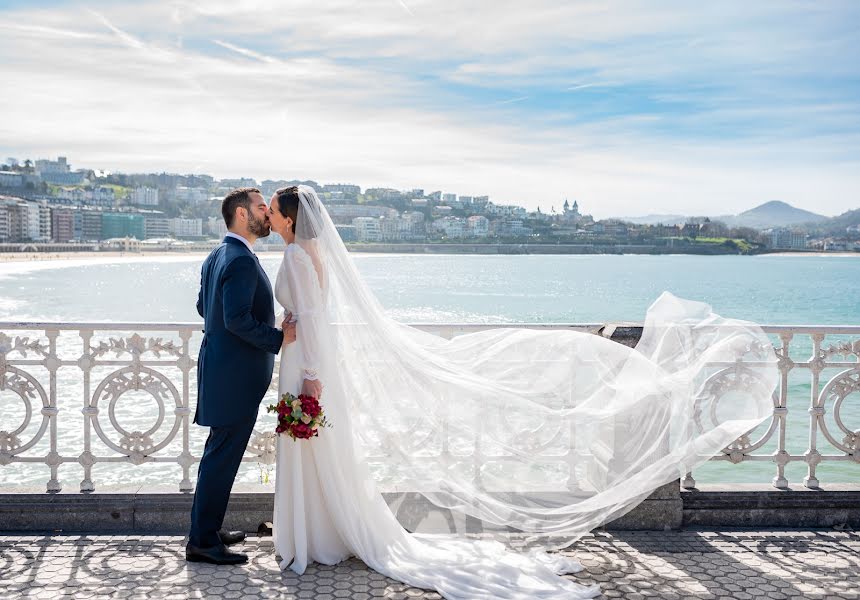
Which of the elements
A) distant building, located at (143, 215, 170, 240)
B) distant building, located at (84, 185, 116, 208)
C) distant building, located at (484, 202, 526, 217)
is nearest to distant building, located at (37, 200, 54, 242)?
distant building, located at (143, 215, 170, 240)

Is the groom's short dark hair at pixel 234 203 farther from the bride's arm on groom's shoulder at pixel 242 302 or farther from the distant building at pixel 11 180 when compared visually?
the distant building at pixel 11 180

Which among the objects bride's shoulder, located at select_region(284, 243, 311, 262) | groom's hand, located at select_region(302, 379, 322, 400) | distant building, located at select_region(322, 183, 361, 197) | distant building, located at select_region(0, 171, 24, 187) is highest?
distant building, located at select_region(0, 171, 24, 187)

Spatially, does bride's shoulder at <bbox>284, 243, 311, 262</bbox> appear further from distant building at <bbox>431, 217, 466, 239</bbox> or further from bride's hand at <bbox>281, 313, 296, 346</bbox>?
distant building at <bbox>431, 217, 466, 239</bbox>

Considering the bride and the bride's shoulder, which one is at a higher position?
the bride's shoulder

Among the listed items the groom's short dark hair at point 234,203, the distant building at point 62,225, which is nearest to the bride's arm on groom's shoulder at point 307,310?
the groom's short dark hair at point 234,203

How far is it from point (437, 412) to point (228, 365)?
3.75 feet

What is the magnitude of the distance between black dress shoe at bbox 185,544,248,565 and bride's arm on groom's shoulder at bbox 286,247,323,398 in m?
0.93

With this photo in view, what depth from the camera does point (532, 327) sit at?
5102 mm

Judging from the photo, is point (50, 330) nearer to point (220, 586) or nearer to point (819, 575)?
point (220, 586)

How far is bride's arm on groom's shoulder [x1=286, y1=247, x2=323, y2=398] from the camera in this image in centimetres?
423

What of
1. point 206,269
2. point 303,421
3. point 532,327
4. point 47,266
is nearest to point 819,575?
point 532,327

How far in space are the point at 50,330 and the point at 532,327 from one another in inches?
114

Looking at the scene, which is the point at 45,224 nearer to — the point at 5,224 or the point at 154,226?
the point at 5,224

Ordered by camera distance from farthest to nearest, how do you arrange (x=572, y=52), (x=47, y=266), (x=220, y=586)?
1. (x=47, y=266)
2. (x=572, y=52)
3. (x=220, y=586)
